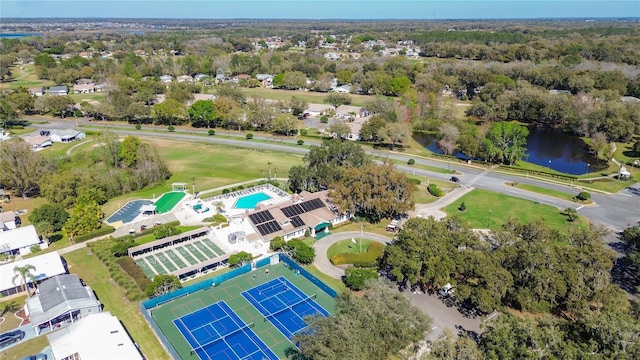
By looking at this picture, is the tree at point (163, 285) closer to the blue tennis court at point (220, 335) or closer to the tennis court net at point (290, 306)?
the blue tennis court at point (220, 335)

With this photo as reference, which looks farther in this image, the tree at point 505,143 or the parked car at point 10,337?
the tree at point 505,143

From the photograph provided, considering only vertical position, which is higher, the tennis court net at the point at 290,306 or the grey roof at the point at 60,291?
the grey roof at the point at 60,291

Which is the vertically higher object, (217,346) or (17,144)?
(17,144)

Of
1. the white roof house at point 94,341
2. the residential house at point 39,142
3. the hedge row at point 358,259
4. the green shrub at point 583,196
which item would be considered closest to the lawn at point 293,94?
the residential house at point 39,142

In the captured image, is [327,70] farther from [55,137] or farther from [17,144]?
[17,144]

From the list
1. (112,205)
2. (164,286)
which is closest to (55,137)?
(112,205)

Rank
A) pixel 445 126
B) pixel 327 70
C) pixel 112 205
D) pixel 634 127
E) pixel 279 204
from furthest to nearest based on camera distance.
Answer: pixel 327 70 → pixel 634 127 → pixel 445 126 → pixel 112 205 → pixel 279 204

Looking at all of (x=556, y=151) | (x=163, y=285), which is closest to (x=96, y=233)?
(x=163, y=285)
